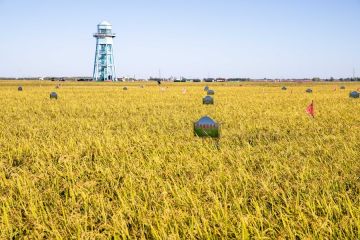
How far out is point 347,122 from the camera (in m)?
13.6

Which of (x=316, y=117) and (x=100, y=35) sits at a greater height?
(x=100, y=35)

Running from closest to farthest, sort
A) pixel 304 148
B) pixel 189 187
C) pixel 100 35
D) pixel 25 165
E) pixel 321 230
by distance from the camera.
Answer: pixel 321 230
pixel 189 187
pixel 25 165
pixel 304 148
pixel 100 35

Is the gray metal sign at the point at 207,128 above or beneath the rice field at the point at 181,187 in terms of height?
above

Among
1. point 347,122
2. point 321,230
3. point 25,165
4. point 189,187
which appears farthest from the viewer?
point 347,122

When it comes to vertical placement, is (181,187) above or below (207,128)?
below

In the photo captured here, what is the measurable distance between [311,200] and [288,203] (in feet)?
1.05

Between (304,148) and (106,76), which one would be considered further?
(106,76)

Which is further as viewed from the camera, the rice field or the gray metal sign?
the gray metal sign

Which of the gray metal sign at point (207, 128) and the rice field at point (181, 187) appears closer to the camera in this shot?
the rice field at point (181, 187)

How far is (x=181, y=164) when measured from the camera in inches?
287

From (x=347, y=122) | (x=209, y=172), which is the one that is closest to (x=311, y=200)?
(x=209, y=172)

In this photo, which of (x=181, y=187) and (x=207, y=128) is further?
(x=207, y=128)

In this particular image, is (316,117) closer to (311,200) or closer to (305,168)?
(305,168)

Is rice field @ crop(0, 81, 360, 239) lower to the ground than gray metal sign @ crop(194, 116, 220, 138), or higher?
lower
